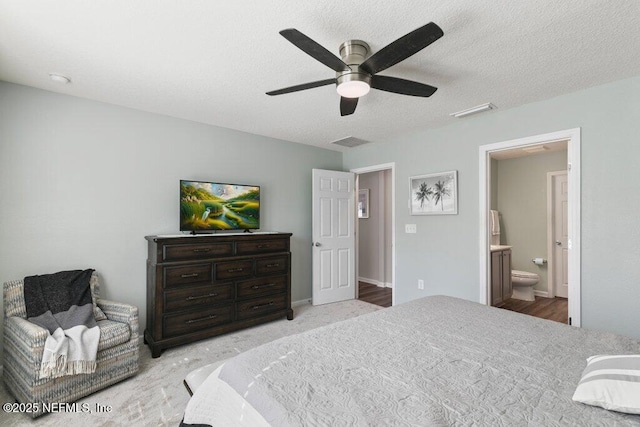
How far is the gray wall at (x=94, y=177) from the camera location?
2615 millimetres

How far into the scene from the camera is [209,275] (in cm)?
321

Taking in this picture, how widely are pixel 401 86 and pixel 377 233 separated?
14.0 ft

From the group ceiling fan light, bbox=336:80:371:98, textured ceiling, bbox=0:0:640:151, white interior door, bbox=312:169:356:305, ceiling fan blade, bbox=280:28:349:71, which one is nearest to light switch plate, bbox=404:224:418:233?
white interior door, bbox=312:169:356:305

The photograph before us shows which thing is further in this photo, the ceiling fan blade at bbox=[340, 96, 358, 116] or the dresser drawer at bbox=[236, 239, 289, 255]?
the dresser drawer at bbox=[236, 239, 289, 255]

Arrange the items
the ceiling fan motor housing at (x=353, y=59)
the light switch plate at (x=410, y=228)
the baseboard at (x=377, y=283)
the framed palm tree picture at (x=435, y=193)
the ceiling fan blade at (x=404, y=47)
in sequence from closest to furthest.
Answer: the ceiling fan blade at (x=404, y=47), the ceiling fan motor housing at (x=353, y=59), the framed palm tree picture at (x=435, y=193), the light switch plate at (x=410, y=228), the baseboard at (x=377, y=283)

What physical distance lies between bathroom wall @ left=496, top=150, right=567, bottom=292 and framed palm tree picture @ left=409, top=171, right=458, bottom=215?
2418mm

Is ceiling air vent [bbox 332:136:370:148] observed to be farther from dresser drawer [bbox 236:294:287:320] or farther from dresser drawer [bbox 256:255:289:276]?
dresser drawer [bbox 236:294:287:320]

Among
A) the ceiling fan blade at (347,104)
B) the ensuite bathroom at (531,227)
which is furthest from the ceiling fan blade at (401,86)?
the ensuite bathroom at (531,227)

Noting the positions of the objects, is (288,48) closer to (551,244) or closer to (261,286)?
(261,286)

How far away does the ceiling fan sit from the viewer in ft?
5.07

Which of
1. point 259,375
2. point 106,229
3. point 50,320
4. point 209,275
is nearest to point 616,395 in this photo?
point 259,375

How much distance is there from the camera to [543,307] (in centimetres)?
442

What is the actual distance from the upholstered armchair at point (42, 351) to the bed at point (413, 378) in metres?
1.40

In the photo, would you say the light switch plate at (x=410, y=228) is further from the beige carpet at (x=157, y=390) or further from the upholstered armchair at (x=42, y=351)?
the upholstered armchair at (x=42, y=351)
